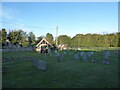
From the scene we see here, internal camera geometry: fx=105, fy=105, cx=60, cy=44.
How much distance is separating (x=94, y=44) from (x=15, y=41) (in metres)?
38.0

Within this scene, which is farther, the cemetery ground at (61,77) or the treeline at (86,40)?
the treeline at (86,40)

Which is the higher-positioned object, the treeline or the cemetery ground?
the treeline

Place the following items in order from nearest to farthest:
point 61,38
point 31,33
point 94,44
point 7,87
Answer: point 7,87 < point 94,44 < point 31,33 < point 61,38

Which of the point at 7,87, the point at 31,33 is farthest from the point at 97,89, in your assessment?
the point at 31,33

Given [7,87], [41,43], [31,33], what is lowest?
[7,87]

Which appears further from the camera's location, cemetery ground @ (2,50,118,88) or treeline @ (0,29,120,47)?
treeline @ (0,29,120,47)

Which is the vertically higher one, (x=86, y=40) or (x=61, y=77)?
(x=86, y=40)

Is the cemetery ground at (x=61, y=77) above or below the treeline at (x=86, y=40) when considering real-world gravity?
below

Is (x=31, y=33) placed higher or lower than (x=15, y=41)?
higher

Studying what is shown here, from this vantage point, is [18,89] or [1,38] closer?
[18,89]

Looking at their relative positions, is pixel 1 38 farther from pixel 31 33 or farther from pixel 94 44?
pixel 94 44

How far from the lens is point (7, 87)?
5.19 meters

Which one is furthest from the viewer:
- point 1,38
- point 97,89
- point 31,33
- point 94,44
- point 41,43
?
point 31,33

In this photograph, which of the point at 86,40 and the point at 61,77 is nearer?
the point at 61,77
